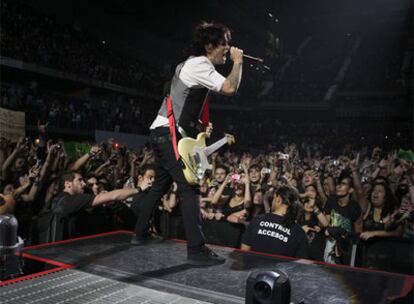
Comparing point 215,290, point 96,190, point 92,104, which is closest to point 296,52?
point 92,104

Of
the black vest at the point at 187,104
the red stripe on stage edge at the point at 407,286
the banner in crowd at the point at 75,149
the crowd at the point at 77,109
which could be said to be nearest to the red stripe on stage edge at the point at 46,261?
the black vest at the point at 187,104

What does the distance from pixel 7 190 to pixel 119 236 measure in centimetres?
126

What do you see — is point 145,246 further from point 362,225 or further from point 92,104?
point 92,104

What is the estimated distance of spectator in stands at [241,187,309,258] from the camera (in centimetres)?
287

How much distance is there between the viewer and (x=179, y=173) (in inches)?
99.8

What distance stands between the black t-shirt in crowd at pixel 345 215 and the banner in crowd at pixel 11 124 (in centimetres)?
476

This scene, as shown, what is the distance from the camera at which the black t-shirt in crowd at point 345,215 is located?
3.83 metres

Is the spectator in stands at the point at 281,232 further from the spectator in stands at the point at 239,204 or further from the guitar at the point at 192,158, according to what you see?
the spectator in stands at the point at 239,204

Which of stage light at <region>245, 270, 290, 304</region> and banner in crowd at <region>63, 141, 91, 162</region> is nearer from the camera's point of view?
stage light at <region>245, 270, 290, 304</region>

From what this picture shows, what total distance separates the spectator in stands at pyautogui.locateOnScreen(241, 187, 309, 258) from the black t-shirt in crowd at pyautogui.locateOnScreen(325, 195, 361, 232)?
3.49 ft

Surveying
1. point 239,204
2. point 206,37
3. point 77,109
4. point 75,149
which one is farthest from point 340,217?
point 77,109

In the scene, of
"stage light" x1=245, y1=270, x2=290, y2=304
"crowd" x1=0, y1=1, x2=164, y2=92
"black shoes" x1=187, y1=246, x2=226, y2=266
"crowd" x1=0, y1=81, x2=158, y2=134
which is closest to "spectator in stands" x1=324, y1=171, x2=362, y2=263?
"black shoes" x1=187, y1=246, x2=226, y2=266

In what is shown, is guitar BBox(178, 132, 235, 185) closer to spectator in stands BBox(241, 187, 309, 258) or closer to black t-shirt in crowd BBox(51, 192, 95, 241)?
spectator in stands BBox(241, 187, 309, 258)

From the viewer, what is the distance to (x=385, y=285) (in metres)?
2.16
